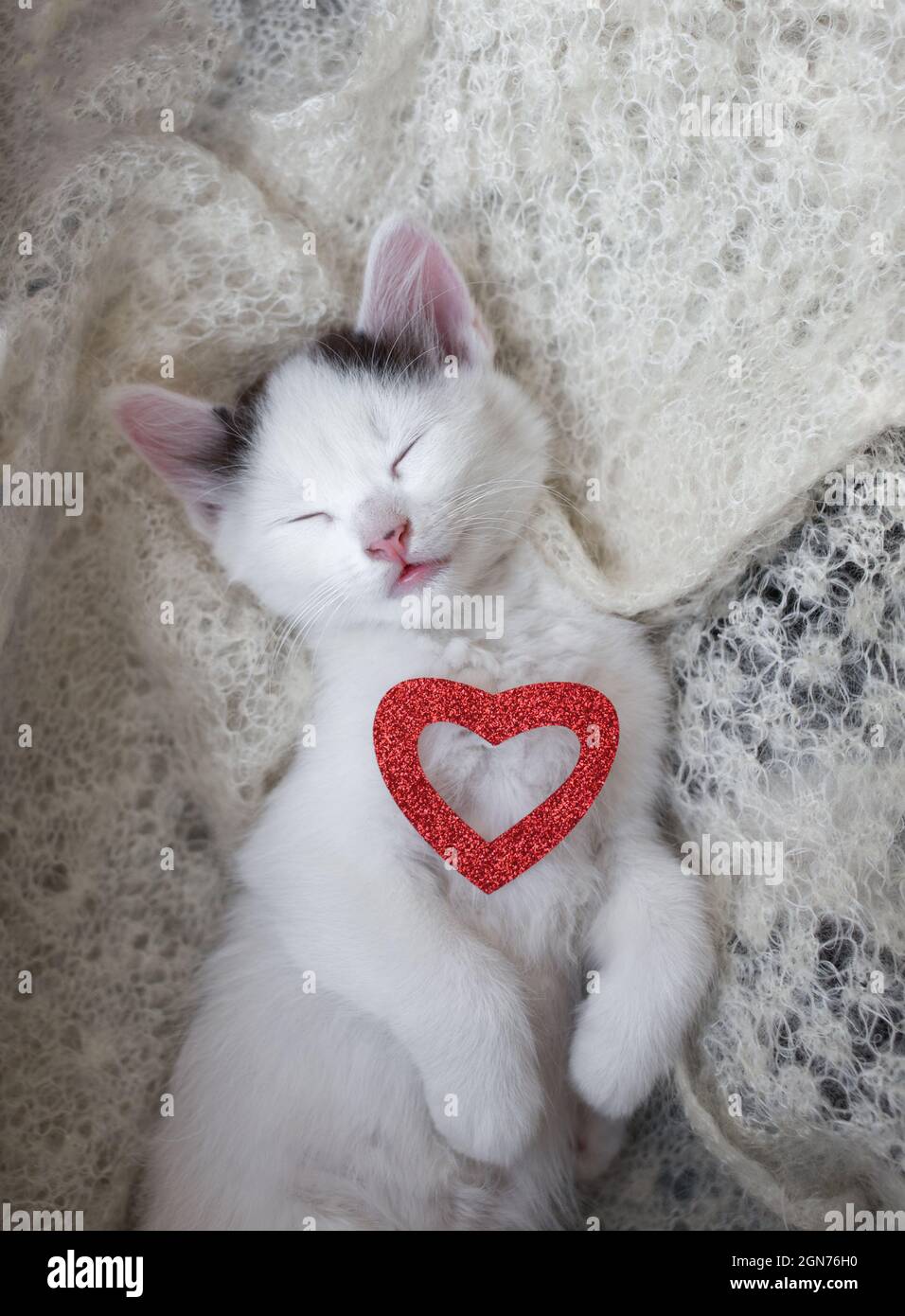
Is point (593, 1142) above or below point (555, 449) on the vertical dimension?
below

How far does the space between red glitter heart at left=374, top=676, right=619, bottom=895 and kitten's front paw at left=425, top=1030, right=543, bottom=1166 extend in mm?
157

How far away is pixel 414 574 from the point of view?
0.98 metres

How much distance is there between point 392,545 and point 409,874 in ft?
1.02

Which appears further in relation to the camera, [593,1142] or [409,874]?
[593,1142]

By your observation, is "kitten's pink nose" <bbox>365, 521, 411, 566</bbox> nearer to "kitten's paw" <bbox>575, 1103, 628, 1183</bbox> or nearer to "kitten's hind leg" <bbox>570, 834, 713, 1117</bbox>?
"kitten's hind leg" <bbox>570, 834, 713, 1117</bbox>

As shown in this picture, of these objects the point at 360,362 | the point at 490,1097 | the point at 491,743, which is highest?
the point at 360,362

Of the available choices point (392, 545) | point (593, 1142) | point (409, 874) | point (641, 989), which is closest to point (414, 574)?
point (392, 545)

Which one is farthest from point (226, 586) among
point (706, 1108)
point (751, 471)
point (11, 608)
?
point (706, 1108)

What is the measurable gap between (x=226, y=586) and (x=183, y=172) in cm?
43

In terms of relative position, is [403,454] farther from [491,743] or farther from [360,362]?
[491,743]

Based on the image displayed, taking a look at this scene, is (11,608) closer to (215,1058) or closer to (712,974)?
(215,1058)

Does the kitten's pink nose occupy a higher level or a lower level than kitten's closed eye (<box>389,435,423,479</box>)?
lower

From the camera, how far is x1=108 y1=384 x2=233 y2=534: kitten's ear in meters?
1.01

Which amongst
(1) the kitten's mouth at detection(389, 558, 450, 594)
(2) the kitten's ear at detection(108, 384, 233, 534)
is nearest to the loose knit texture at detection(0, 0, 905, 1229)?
(2) the kitten's ear at detection(108, 384, 233, 534)
